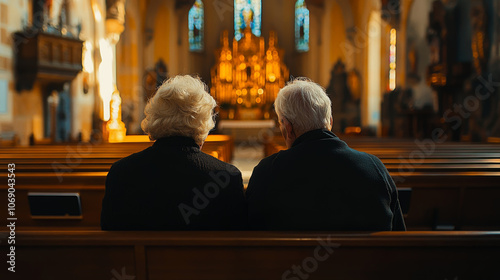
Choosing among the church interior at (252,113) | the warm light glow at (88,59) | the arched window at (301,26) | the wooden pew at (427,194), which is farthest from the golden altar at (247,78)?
the wooden pew at (427,194)

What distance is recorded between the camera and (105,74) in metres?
12.5

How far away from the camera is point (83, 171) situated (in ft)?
10.6

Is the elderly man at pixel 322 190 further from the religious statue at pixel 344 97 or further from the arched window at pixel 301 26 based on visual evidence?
the arched window at pixel 301 26

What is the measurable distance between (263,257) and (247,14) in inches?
813

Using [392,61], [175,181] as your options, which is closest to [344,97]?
[392,61]

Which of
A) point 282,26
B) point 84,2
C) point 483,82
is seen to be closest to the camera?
point 483,82

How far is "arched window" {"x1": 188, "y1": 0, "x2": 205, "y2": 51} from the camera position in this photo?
804 inches

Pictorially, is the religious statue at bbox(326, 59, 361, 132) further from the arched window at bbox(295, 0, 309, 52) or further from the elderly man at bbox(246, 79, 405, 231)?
the elderly man at bbox(246, 79, 405, 231)

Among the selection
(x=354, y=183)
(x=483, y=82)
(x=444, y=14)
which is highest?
(x=444, y=14)

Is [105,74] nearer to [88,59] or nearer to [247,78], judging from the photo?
[88,59]

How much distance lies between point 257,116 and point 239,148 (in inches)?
122

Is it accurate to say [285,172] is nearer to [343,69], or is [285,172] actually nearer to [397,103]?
[397,103]

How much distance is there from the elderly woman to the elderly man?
151 millimetres

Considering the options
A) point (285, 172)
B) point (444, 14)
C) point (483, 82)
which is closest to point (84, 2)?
point (444, 14)
